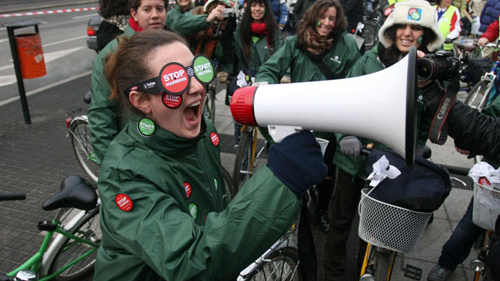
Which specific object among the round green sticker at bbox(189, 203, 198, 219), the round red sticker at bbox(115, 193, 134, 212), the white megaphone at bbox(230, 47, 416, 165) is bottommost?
the round green sticker at bbox(189, 203, 198, 219)

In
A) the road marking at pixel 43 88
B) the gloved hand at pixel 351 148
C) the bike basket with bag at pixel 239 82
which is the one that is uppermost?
the gloved hand at pixel 351 148

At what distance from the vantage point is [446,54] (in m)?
2.16

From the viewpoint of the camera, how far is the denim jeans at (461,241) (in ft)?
10.1

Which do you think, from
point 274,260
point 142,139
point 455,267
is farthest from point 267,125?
point 455,267

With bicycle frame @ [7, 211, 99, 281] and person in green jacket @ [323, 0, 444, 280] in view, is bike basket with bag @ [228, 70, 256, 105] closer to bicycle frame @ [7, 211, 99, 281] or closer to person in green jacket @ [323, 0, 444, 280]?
person in green jacket @ [323, 0, 444, 280]

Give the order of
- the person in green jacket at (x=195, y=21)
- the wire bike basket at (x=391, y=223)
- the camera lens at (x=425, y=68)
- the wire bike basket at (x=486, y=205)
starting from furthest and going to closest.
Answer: the person in green jacket at (x=195, y=21) < the wire bike basket at (x=486, y=205) < the wire bike basket at (x=391, y=223) < the camera lens at (x=425, y=68)

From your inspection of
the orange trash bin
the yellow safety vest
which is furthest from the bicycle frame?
the yellow safety vest

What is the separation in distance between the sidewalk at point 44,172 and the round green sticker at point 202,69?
96.8 inches

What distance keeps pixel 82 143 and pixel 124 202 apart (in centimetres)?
361

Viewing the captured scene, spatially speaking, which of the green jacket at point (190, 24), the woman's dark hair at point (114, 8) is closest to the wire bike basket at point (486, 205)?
the woman's dark hair at point (114, 8)

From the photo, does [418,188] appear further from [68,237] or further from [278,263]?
[68,237]

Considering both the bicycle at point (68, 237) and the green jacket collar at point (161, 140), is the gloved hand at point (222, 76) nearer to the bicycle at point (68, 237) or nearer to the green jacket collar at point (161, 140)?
the bicycle at point (68, 237)

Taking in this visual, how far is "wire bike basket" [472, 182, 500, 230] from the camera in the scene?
2.34m

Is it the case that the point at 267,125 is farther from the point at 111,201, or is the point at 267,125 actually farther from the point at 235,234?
the point at 111,201
